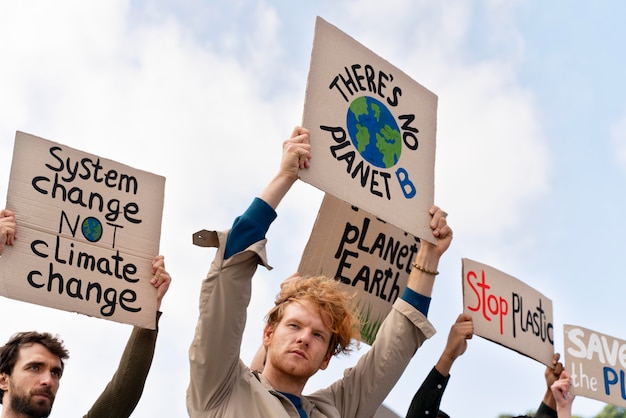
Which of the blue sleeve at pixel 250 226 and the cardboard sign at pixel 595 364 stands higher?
the cardboard sign at pixel 595 364

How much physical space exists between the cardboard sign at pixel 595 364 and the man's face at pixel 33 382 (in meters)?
2.64

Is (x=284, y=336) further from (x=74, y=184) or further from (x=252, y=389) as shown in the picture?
(x=74, y=184)

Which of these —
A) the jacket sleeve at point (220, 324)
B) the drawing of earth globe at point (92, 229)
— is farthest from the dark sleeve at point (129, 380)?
the jacket sleeve at point (220, 324)

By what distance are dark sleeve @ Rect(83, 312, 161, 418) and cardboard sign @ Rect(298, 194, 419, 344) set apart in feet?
2.48

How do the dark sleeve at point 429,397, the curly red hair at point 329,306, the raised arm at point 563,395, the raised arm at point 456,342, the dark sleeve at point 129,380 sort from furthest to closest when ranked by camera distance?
the raised arm at point 563,395 → the raised arm at point 456,342 → the dark sleeve at point 429,397 → the dark sleeve at point 129,380 → the curly red hair at point 329,306

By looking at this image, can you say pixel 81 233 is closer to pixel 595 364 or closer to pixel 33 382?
pixel 33 382

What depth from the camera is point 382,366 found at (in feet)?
12.1

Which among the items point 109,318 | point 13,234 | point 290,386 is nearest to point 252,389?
point 290,386

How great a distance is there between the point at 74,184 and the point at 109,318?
2.09 feet

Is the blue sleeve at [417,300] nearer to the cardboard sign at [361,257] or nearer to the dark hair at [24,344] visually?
A: the cardboard sign at [361,257]

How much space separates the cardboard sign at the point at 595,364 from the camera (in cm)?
508

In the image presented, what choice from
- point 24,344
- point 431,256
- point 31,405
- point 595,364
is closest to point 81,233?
Result: point 24,344

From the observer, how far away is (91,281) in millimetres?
4035

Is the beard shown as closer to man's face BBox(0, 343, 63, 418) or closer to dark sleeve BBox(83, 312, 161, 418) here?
man's face BBox(0, 343, 63, 418)
